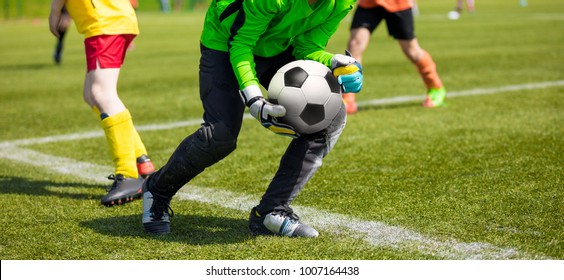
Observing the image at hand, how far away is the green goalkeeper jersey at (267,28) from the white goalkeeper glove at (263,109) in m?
0.05

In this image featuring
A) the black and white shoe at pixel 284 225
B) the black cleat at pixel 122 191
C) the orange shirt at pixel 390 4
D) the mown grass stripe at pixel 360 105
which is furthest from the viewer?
the orange shirt at pixel 390 4

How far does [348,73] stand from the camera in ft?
12.9

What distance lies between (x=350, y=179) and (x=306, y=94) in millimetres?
1660

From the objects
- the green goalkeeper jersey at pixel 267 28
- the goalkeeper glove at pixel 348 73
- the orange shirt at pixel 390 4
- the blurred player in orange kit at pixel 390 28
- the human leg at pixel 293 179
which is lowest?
the blurred player in orange kit at pixel 390 28

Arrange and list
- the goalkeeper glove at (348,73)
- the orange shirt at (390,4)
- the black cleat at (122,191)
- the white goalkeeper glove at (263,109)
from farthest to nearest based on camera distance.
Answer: the orange shirt at (390,4) → the black cleat at (122,191) → the goalkeeper glove at (348,73) → the white goalkeeper glove at (263,109)

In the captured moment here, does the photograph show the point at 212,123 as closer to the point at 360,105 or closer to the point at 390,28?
the point at 390,28

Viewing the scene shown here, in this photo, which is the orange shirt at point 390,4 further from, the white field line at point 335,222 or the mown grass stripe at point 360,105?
the white field line at point 335,222

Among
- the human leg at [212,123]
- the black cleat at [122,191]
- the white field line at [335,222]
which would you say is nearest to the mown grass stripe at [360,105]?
the white field line at [335,222]

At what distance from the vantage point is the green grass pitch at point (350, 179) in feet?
13.3

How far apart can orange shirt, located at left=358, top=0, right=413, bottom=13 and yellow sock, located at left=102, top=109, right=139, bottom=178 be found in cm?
419

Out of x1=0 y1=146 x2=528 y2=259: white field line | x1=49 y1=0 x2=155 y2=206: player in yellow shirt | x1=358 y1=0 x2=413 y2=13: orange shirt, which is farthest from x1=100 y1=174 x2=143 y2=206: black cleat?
x1=358 y1=0 x2=413 y2=13: orange shirt

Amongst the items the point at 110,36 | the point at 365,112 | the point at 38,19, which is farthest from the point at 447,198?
the point at 38,19

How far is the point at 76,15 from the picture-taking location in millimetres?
5453

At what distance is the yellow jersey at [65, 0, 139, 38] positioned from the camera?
17.7 feet
